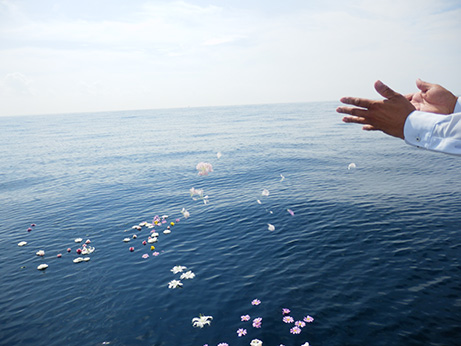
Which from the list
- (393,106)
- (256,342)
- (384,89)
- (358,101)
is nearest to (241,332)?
(256,342)

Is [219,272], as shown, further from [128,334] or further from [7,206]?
[7,206]

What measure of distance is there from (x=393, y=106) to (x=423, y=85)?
1.38 meters

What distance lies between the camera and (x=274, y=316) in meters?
12.4

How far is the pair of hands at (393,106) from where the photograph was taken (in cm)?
514

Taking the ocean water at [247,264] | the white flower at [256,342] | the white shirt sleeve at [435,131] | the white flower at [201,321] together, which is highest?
the white shirt sleeve at [435,131]

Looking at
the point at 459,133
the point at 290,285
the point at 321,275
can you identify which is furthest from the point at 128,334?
the point at 459,133

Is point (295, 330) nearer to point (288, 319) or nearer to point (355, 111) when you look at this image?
point (288, 319)

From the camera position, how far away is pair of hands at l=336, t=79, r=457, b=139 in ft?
16.9

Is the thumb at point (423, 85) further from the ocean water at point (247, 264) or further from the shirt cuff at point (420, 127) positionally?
the ocean water at point (247, 264)

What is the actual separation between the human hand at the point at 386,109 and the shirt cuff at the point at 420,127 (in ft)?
0.55

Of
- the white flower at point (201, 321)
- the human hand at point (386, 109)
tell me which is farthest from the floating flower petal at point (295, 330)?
the human hand at point (386, 109)

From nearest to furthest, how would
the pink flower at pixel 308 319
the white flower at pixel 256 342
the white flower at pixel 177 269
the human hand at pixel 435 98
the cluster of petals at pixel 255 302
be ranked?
the human hand at pixel 435 98 → the white flower at pixel 256 342 → the pink flower at pixel 308 319 → the cluster of petals at pixel 255 302 → the white flower at pixel 177 269

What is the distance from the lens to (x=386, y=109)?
5.25m

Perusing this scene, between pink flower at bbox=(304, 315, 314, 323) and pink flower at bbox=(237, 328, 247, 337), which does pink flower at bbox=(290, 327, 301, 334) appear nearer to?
pink flower at bbox=(304, 315, 314, 323)
